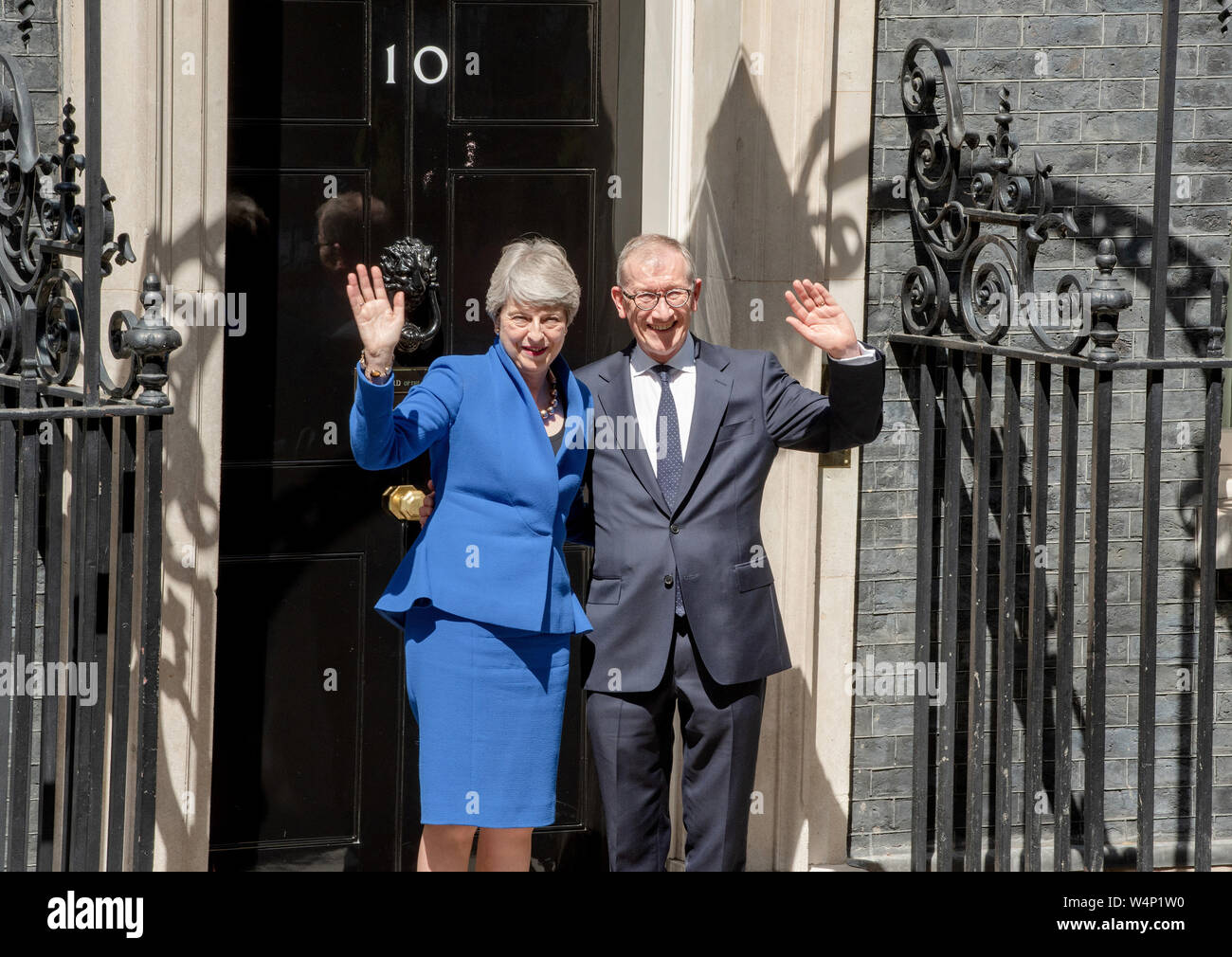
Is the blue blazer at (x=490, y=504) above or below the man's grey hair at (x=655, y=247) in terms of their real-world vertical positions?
below

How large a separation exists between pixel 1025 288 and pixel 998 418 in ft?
3.18

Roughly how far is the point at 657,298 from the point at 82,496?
1.51 metres

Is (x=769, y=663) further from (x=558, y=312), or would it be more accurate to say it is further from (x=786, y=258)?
(x=786, y=258)

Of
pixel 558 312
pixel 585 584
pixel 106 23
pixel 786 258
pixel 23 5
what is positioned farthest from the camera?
pixel 585 584

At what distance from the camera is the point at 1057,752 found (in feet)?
13.9

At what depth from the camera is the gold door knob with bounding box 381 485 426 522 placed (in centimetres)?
483

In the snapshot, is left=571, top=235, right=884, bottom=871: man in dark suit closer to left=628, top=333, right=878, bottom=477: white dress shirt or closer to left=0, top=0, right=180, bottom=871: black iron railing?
left=628, top=333, right=878, bottom=477: white dress shirt

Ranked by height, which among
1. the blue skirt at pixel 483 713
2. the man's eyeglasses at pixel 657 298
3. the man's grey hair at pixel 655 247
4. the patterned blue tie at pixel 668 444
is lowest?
the blue skirt at pixel 483 713

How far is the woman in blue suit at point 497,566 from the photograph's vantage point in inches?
151

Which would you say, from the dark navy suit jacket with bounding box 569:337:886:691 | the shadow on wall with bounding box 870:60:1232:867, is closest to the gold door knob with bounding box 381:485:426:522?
the dark navy suit jacket with bounding box 569:337:886:691

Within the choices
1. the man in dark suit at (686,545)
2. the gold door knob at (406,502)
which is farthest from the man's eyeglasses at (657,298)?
the gold door knob at (406,502)

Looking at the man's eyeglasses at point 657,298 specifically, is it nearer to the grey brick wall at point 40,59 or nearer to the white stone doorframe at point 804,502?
the white stone doorframe at point 804,502

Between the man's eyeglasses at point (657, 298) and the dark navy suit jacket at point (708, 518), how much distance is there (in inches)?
9.1
